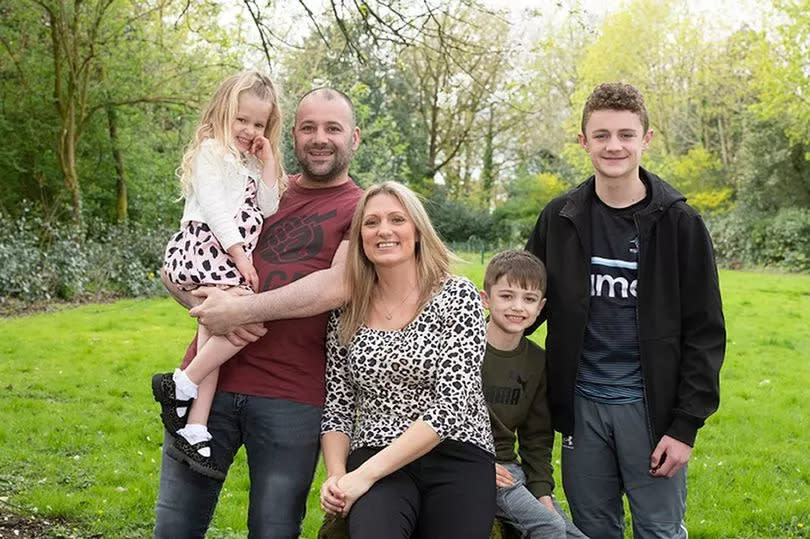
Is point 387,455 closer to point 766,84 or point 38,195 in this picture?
point 38,195

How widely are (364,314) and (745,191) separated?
2634 cm

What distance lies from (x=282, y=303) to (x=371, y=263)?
0.35 meters

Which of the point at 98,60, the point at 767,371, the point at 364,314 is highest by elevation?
the point at 98,60

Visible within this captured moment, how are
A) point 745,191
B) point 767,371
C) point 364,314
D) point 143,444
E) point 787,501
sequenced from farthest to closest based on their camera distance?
point 745,191 → point 767,371 → point 143,444 → point 787,501 → point 364,314

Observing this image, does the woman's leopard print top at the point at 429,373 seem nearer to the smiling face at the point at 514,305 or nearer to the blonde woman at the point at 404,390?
the blonde woman at the point at 404,390

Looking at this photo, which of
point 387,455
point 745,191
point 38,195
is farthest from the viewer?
point 745,191

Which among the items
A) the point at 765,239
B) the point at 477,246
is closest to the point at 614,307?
the point at 765,239

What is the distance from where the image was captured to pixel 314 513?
5383 mm

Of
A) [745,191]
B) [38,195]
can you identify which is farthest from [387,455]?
[745,191]

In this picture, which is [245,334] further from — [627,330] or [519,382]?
[627,330]

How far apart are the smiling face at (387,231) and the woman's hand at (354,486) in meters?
0.73

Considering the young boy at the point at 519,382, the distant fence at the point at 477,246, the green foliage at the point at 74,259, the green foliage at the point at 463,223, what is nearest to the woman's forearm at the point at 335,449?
the young boy at the point at 519,382

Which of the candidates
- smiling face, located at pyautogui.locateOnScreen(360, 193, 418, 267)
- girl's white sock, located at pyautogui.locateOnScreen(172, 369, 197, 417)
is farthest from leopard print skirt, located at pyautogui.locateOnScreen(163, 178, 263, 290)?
smiling face, located at pyautogui.locateOnScreen(360, 193, 418, 267)

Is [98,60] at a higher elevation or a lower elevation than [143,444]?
higher
